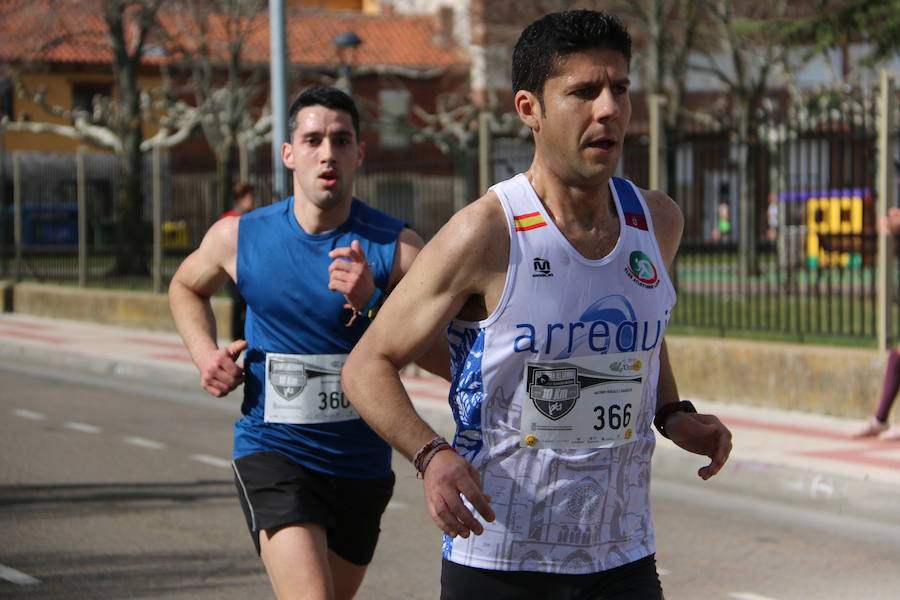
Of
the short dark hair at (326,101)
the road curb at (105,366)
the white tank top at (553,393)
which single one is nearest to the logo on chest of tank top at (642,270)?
the white tank top at (553,393)

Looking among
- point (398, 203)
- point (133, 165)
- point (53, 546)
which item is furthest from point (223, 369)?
point (133, 165)

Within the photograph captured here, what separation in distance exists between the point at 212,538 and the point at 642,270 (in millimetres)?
4626

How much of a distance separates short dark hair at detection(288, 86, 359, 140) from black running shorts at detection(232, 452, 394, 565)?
3.52 feet

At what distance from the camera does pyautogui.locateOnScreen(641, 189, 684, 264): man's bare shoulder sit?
10.5ft

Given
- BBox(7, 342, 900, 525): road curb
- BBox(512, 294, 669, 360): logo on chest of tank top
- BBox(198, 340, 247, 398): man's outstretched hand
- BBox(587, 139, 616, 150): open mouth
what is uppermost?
BBox(587, 139, 616, 150): open mouth

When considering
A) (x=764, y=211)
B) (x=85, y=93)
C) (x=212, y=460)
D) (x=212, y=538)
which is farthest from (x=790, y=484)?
(x=85, y=93)

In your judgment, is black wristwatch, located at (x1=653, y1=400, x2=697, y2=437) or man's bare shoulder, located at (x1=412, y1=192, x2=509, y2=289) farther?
black wristwatch, located at (x1=653, y1=400, x2=697, y2=437)

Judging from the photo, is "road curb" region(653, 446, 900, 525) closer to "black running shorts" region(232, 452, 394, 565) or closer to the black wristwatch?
"black running shorts" region(232, 452, 394, 565)

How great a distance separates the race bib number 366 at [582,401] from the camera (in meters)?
2.92

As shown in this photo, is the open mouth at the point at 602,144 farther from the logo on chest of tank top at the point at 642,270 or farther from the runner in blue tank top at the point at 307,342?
the runner in blue tank top at the point at 307,342

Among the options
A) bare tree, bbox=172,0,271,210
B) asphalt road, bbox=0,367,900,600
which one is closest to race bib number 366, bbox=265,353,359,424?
asphalt road, bbox=0,367,900,600

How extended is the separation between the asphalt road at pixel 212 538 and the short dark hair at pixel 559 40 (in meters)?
3.58

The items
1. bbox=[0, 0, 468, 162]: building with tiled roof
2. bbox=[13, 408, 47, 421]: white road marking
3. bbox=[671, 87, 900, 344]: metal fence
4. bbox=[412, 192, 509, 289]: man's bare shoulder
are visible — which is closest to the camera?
bbox=[412, 192, 509, 289]: man's bare shoulder

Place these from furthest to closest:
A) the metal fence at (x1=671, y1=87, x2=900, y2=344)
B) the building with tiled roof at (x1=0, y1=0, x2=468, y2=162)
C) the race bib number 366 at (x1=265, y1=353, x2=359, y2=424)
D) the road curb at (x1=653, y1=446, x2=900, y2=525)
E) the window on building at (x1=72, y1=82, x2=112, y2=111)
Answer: the window on building at (x1=72, y1=82, x2=112, y2=111) < the building with tiled roof at (x1=0, y1=0, x2=468, y2=162) < the metal fence at (x1=671, y1=87, x2=900, y2=344) < the road curb at (x1=653, y1=446, x2=900, y2=525) < the race bib number 366 at (x1=265, y1=353, x2=359, y2=424)
